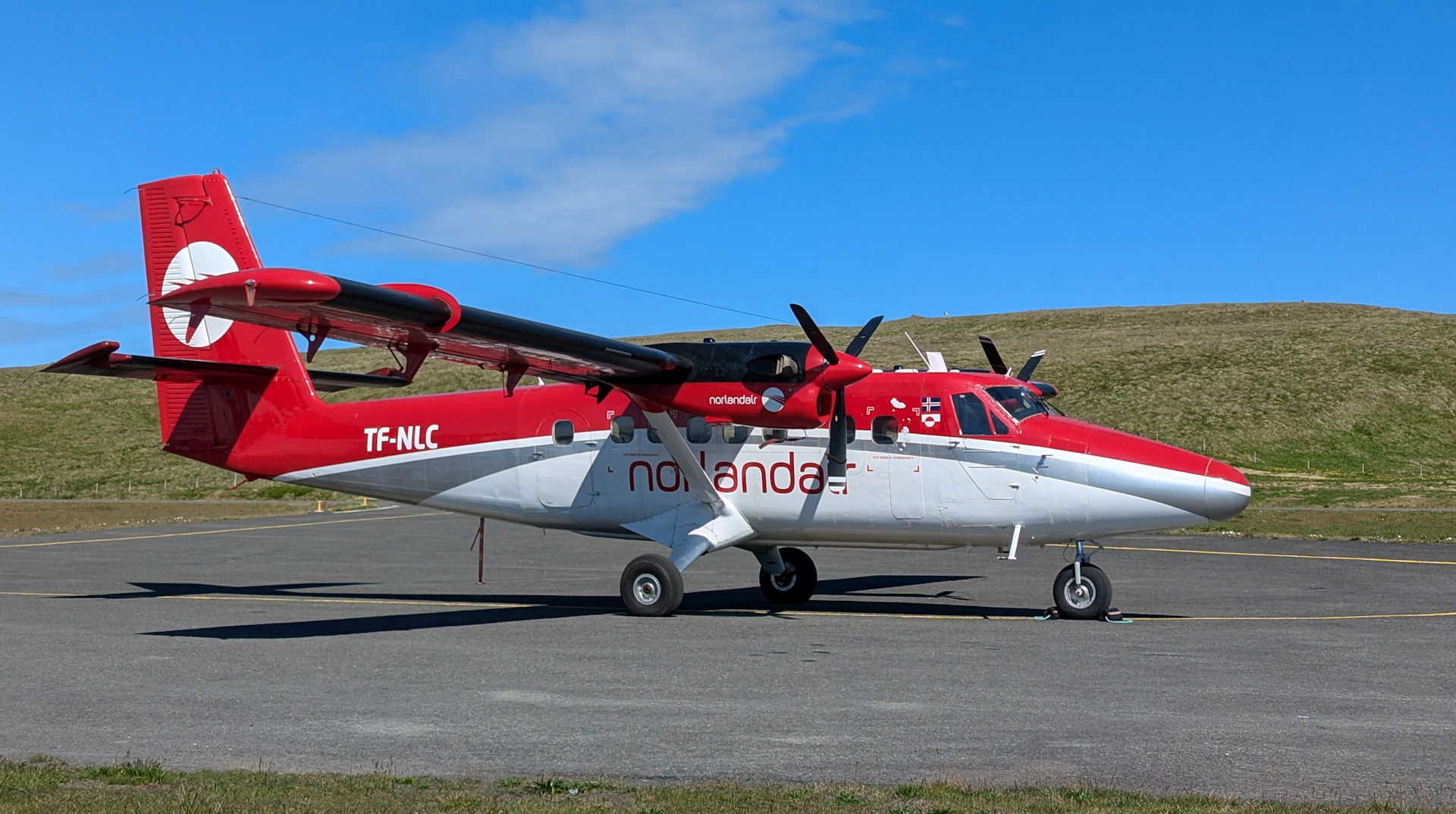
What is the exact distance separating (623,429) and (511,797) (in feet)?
38.0

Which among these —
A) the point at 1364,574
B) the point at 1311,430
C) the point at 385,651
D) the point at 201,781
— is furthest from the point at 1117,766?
the point at 1311,430

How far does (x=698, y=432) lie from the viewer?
18.5m

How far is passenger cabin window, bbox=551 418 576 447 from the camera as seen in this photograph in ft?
63.1

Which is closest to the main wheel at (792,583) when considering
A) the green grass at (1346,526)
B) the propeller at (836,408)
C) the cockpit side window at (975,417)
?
the propeller at (836,408)

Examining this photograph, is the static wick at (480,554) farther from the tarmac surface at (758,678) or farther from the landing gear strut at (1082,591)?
the landing gear strut at (1082,591)

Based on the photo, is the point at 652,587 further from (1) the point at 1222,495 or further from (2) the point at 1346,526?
(2) the point at 1346,526

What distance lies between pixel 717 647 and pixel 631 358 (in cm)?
408

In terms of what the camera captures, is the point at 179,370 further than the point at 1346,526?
No

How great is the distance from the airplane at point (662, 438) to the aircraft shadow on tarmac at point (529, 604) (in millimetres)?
982

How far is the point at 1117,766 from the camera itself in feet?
27.6

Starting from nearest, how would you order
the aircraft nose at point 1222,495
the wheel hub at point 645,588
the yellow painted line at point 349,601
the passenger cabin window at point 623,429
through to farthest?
the aircraft nose at point 1222,495 < the wheel hub at point 645,588 < the passenger cabin window at point 623,429 < the yellow painted line at point 349,601

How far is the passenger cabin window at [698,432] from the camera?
18.5m

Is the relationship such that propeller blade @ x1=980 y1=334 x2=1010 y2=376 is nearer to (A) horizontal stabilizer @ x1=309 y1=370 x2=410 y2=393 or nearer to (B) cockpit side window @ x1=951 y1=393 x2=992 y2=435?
(B) cockpit side window @ x1=951 y1=393 x2=992 y2=435

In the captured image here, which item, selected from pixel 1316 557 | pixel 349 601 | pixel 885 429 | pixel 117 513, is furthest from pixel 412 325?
pixel 117 513
